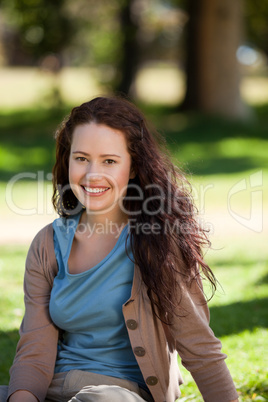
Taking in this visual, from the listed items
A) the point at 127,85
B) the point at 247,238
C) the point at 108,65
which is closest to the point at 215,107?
the point at 127,85

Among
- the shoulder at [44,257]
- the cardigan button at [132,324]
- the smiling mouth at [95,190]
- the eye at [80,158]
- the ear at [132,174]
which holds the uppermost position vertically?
the eye at [80,158]

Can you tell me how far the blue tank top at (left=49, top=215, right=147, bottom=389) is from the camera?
2523 millimetres

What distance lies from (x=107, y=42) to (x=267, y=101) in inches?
240

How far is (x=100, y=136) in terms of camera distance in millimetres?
2609

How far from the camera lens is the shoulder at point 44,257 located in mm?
2676

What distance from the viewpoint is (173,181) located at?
9.10 feet

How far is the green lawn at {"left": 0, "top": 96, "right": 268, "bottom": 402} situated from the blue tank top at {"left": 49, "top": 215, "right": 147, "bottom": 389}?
678mm

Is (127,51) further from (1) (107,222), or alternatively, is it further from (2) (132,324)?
(2) (132,324)

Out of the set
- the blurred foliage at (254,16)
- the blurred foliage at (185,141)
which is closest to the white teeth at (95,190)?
the blurred foliage at (185,141)

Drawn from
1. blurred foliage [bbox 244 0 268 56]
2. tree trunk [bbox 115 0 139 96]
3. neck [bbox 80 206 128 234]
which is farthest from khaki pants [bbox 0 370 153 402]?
blurred foliage [bbox 244 0 268 56]

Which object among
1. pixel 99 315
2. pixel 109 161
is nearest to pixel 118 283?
pixel 99 315

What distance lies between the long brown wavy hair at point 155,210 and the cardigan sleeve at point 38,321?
35 centimetres

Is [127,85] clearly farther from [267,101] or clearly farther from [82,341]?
[82,341]

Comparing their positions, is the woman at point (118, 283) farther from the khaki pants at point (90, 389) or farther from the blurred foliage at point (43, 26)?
the blurred foliage at point (43, 26)
